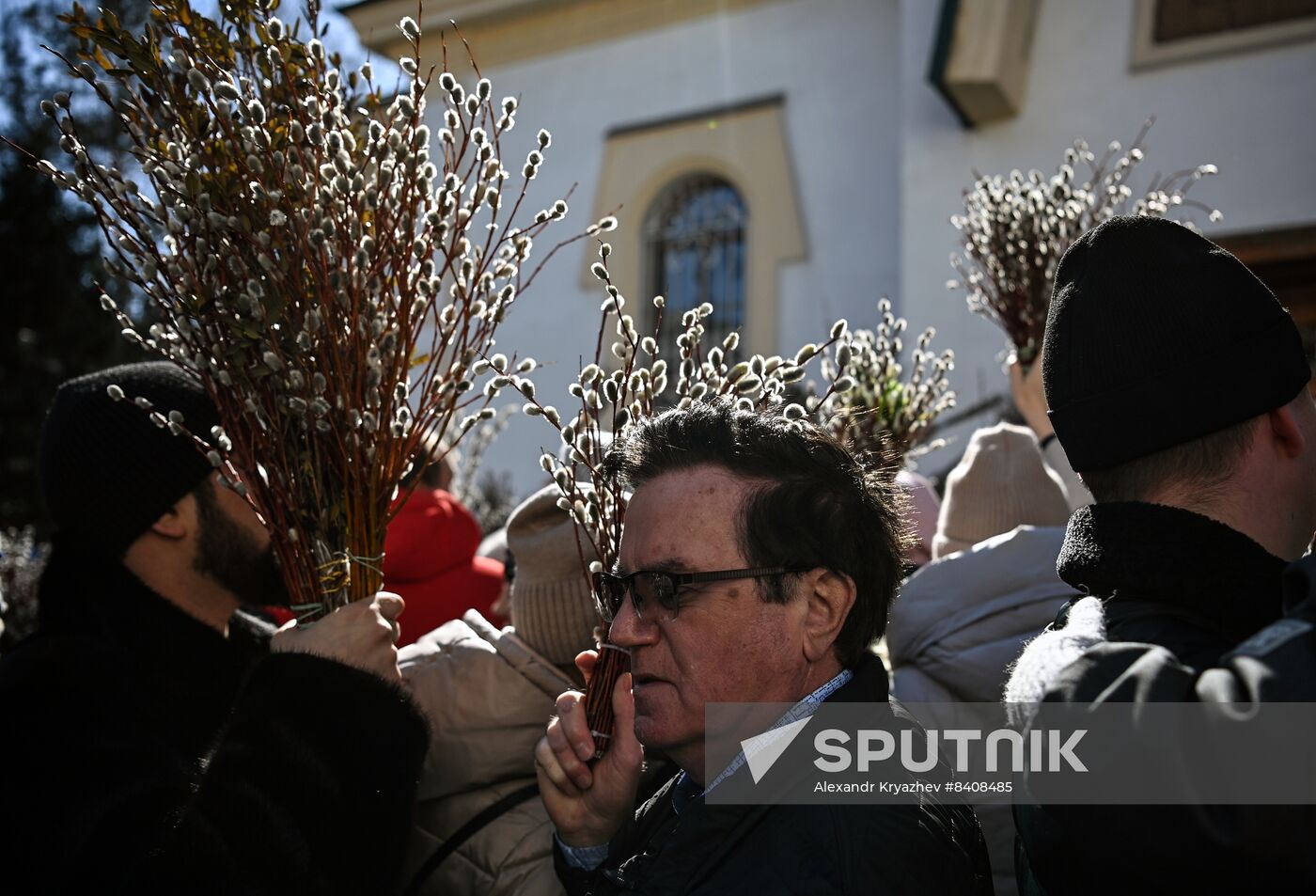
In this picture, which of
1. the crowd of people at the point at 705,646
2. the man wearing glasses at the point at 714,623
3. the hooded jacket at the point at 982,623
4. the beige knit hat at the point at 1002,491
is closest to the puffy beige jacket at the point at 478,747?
the crowd of people at the point at 705,646

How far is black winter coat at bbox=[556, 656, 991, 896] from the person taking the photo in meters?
1.43

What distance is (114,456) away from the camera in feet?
7.48

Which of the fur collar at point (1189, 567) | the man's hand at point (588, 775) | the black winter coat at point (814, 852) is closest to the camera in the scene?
the fur collar at point (1189, 567)

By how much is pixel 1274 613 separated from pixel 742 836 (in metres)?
0.74

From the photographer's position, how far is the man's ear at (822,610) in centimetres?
174

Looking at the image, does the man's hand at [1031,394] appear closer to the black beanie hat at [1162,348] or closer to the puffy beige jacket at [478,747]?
the puffy beige jacket at [478,747]

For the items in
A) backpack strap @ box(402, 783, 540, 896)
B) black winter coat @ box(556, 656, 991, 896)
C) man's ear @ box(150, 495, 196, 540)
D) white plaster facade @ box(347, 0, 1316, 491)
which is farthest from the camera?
white plaster facade @ box(347, 0, 1316, 491)

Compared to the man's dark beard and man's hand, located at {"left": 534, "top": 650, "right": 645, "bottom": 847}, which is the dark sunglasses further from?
the man's dark beard

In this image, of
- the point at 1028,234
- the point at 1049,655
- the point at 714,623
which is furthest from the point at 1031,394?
the point at 1049,655

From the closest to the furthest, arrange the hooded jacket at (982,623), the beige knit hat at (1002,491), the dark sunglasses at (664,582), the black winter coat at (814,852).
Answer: the black winter coat at (814,852) < the dark sunglasses at (664,582) < the hooded jacket at (982,623) < the beige knit hat at (1002,491)

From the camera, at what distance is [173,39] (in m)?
1.93

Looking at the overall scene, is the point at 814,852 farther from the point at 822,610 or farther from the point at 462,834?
the point at 462,834

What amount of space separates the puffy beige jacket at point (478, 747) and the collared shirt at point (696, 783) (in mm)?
199

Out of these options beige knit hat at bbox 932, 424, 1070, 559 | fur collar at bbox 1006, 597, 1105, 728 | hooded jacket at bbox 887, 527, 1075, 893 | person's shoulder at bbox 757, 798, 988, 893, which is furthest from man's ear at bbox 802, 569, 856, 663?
beige knit hat at bbox 932, 424, 1070, 559
